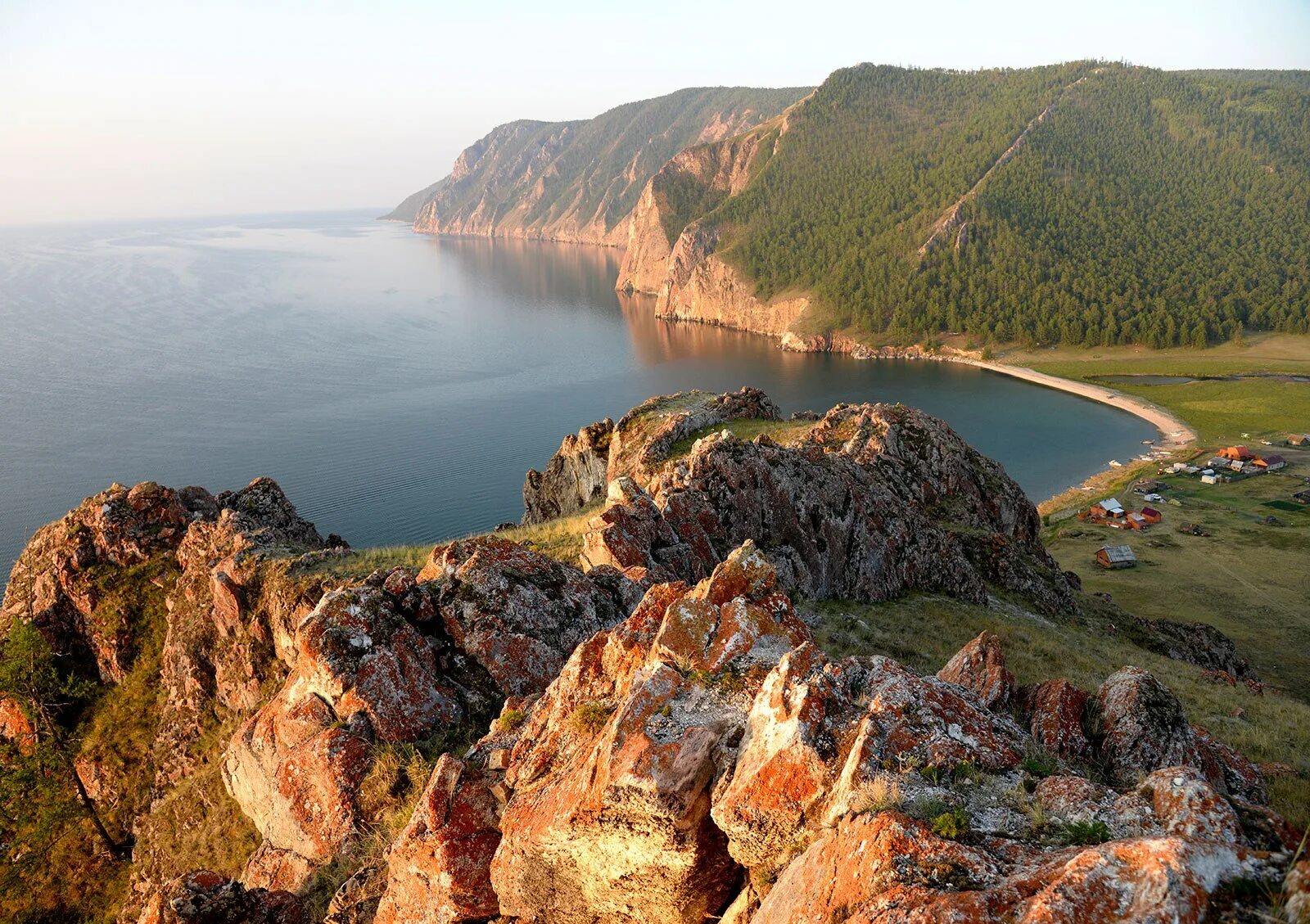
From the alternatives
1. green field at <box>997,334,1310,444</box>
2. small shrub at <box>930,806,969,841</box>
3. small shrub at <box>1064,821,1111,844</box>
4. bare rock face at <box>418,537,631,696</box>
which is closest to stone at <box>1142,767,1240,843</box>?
small shrub at <box>1064,821,1111,844</box>

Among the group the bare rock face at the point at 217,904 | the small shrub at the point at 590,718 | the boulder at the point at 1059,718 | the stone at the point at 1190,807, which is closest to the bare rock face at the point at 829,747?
the stone at the point at 1190,807

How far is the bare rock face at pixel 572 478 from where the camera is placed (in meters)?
51.2

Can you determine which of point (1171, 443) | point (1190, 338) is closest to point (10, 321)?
point (1171, 443)

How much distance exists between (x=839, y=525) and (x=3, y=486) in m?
110

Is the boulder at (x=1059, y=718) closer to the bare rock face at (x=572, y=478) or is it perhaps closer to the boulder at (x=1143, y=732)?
the boulder at (x=1143, y=732)

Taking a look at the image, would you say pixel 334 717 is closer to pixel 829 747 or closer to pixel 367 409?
pixel 829 747

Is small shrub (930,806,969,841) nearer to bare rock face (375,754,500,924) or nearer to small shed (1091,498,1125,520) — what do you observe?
bare rock face (375,754,500,924)

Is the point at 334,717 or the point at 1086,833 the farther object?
the point at 334,717

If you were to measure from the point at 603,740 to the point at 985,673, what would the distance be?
9.50 metres

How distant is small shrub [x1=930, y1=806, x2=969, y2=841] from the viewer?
8805 mm

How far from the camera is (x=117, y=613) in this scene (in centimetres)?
3688

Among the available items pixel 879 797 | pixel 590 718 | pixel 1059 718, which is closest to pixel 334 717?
pixel 590 718

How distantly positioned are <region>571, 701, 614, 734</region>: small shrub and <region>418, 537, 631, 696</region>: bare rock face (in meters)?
7.26

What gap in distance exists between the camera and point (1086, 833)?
28.9ft
